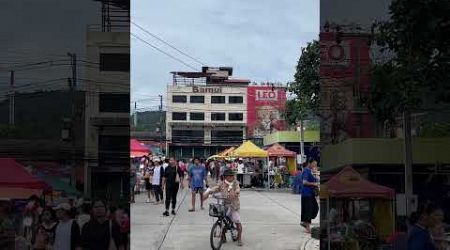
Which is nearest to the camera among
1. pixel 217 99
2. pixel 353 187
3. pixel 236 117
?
pixel 353 187

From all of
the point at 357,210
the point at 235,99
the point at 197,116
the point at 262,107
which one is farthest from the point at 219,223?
the point at 235,99

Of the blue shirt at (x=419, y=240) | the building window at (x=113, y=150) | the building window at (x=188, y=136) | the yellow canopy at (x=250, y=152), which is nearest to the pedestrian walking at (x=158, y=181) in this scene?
the yellow canopy at (x=250, y=152)

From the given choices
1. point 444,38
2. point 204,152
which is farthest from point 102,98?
point 204,152

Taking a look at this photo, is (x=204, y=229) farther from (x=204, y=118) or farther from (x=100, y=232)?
(x=204, y=118)

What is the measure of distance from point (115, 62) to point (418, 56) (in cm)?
431

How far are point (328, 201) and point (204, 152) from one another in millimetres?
85052

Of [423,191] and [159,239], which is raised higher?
[423,191]

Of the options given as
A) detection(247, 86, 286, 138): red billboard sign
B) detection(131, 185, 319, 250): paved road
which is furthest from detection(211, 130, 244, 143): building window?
detection(131, 185, 319, 250): paved road

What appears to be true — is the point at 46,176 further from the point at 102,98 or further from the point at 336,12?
the point at 336,12

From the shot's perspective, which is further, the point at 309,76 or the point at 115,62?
the point at 309,76

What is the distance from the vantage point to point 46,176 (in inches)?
361

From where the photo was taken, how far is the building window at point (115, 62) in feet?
30.6

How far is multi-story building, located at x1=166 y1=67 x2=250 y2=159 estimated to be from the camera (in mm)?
93500

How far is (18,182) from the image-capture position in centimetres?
866
